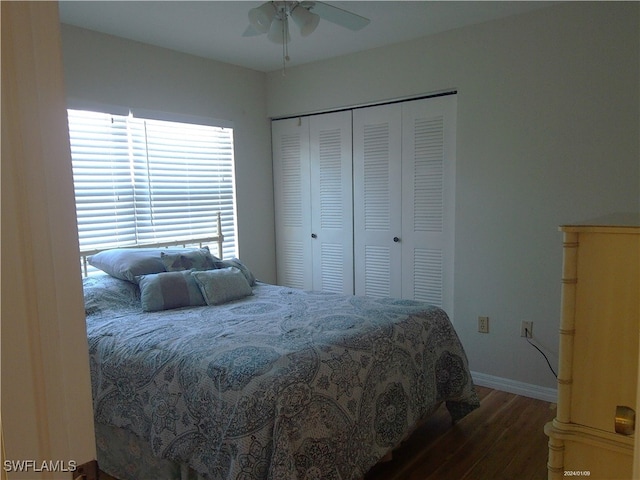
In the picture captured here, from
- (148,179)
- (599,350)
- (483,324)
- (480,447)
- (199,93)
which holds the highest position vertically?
(199,93)

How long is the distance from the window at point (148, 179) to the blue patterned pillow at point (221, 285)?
30.5 inches

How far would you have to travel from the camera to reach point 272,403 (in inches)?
62.9

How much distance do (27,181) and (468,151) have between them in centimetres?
294

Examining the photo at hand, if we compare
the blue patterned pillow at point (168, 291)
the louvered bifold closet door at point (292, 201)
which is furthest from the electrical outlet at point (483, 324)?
the blue patterned pillow at point (168, 291)

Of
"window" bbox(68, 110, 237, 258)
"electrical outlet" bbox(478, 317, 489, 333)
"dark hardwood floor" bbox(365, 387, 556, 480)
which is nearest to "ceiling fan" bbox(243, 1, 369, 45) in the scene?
"window" bbox(68, 110, 237, 258)

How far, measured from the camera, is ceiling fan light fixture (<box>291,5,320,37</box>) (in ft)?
7.27

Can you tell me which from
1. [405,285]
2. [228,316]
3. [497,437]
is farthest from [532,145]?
[228,316]

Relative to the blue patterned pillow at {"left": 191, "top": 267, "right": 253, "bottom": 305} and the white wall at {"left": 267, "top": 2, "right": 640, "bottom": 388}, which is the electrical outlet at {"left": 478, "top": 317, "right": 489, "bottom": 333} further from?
the blue patterned pillow at {"left": 191, "top": 267, "right": 253, "bottom": 305}

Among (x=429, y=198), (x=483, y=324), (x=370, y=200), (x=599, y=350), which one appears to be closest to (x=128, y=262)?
(x=370, y=200)

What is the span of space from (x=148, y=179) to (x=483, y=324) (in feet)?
8.62

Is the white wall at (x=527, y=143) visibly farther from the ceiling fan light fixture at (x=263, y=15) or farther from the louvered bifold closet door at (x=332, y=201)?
the ceiling fan light fixture at (x=263, y=15)

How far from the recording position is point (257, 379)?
5.46 ft

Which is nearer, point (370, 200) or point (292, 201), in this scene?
point (370, 200)

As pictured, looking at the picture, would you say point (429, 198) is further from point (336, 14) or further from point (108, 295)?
point (108, 295)
